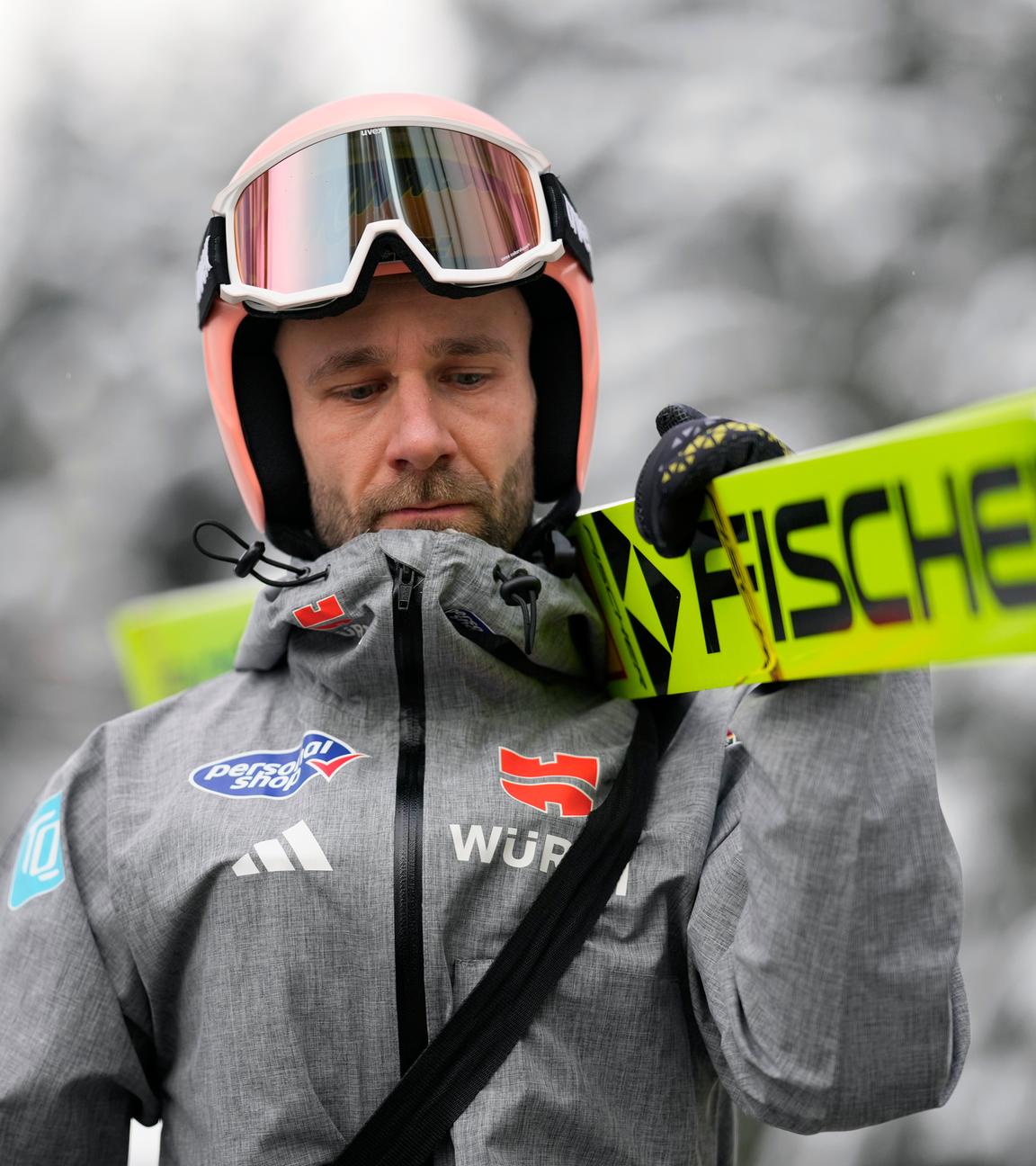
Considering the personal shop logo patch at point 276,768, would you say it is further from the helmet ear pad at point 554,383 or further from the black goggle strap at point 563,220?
the black goggle strap at point 563,220

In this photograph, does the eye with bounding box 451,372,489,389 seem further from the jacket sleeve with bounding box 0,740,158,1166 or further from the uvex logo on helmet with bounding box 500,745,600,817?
the jacket sleeve with bounding box 0,740,158,1166

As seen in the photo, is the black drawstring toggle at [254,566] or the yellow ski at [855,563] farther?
the black drawstring toggle at [254,566]

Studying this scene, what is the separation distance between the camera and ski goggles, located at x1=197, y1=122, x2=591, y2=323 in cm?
164

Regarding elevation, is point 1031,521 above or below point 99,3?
below

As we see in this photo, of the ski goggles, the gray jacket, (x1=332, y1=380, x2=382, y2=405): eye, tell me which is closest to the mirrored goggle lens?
the ski goggles

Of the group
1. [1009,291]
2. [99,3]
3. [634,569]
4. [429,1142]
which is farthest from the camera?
[99,3]

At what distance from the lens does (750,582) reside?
1316 mm

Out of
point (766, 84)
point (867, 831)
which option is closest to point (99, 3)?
point (766, 84)

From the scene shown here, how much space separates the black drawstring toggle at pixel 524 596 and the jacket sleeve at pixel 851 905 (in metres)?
0.35

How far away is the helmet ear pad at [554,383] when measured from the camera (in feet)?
6.09

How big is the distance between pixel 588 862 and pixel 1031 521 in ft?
2.13

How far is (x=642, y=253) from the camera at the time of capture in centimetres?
366

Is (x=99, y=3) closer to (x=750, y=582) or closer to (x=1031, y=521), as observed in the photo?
(x=750, y=582)

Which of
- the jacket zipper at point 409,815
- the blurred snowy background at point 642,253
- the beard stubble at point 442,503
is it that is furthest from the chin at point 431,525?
the blurred snowy background at point 642,253
